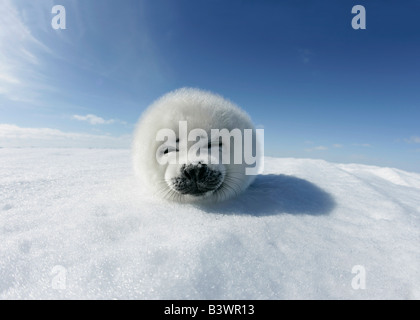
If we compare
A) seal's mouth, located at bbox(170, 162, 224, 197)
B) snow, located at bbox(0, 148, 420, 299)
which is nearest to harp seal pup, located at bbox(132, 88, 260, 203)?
seal's mouth, located at bbox(170, 162, 224, 197)

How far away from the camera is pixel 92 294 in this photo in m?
1.29

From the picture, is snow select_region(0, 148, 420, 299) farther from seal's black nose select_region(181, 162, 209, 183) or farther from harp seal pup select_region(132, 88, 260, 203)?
seal's black nose select_region(181, 162, 209, 183)

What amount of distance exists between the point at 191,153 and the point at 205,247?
130cm

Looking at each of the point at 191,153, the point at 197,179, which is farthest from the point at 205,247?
the point at 191,153

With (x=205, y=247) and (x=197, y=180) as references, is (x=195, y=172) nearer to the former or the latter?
(x=197, y=180)

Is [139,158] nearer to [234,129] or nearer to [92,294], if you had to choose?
[234,129]

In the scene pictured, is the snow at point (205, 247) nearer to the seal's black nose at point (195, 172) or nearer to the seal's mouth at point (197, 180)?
the seal's mouth at point (197, 180)

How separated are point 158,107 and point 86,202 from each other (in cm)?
158

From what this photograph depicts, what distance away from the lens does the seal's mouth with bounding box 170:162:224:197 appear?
2506 millimetres

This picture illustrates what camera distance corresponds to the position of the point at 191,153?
9.05 feet

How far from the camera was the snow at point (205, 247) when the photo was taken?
4.50 ft

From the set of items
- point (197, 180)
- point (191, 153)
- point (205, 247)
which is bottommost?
point (205, 247)

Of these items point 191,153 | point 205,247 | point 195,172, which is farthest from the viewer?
point 191,153
